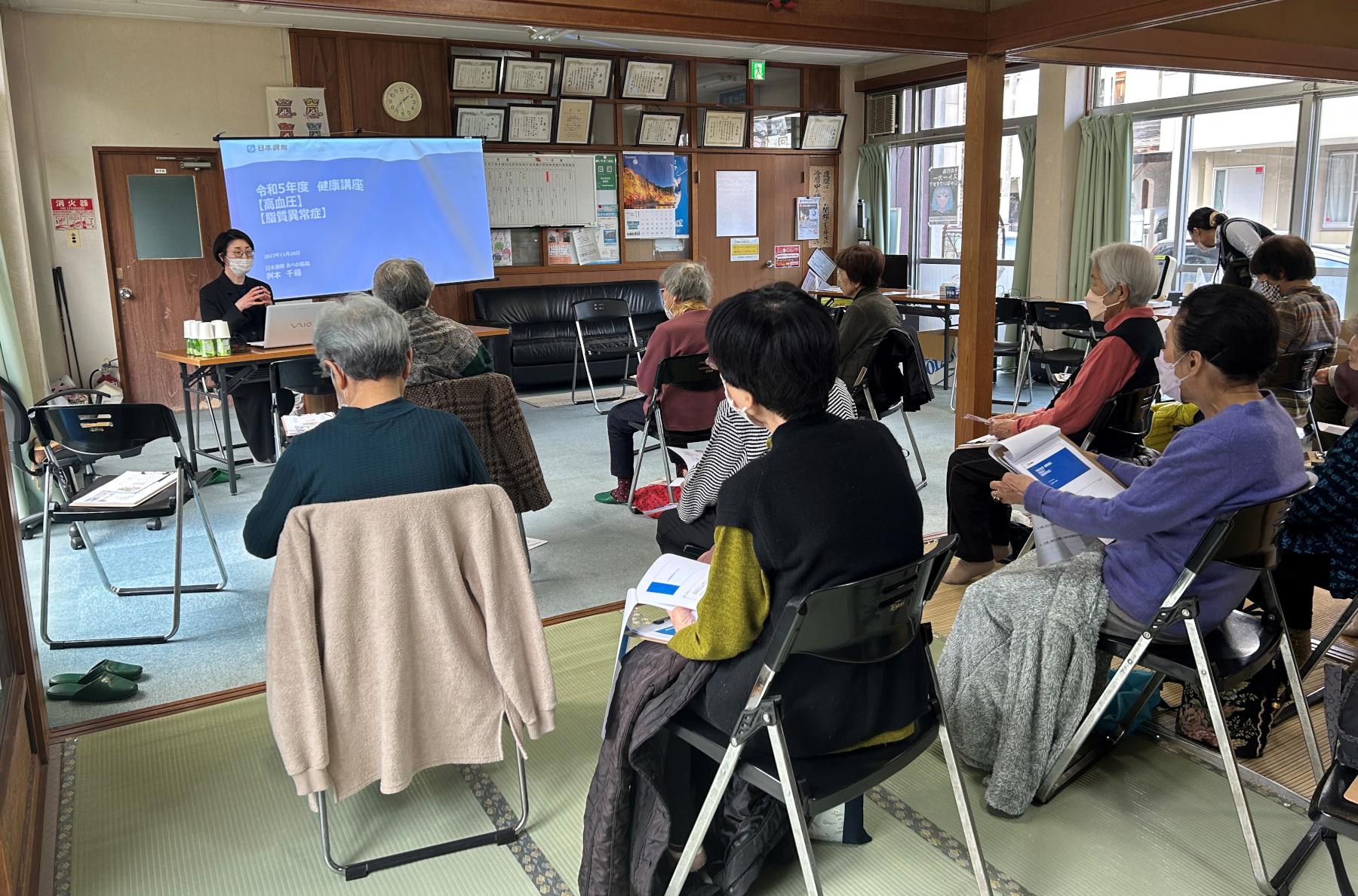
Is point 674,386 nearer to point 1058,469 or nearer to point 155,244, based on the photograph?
point 1058,469

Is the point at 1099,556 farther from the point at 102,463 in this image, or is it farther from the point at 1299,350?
the point at 102,463

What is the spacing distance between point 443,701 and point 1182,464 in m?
1.53

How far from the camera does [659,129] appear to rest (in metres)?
8.63

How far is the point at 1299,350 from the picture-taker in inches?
159

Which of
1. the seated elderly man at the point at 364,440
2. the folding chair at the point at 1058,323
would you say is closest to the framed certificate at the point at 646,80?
the folding chair at the point at 1058,323

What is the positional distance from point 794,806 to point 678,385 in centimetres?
272

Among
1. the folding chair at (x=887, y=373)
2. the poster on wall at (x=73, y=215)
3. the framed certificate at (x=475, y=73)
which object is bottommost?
the folding chair at (x=887, y=373)

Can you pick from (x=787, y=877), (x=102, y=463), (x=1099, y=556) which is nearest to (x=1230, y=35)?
(x=1099, y=556)

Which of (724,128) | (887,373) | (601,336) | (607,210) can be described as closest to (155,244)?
(601,336)

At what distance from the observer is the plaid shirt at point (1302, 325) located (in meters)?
4.06

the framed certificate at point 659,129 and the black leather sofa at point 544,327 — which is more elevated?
the framed certificate at point 659,129

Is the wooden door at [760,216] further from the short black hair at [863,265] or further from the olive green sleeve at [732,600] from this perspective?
the olive green sleeve at [732,600]

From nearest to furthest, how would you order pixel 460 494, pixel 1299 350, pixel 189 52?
pixel 460 494
pixel 1299 350
pixel 189 52

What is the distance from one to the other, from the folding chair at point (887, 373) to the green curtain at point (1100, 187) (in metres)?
3.84
